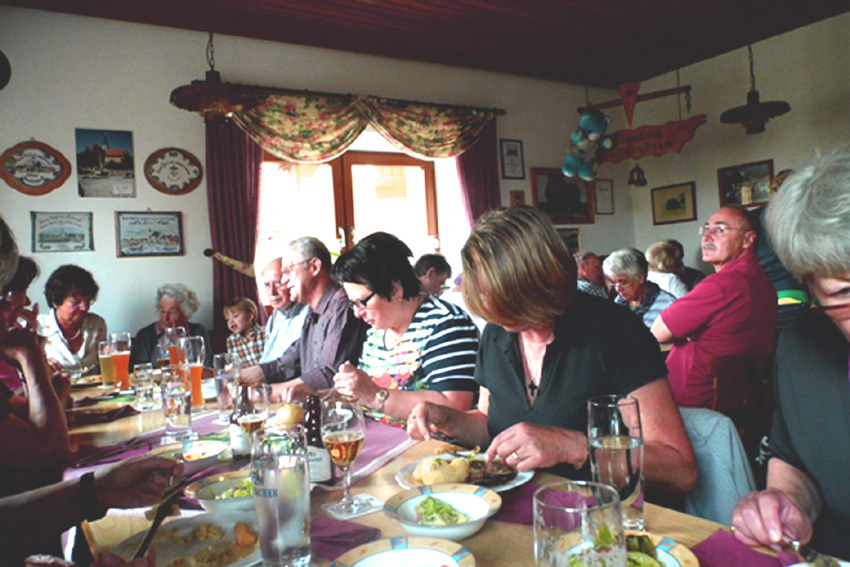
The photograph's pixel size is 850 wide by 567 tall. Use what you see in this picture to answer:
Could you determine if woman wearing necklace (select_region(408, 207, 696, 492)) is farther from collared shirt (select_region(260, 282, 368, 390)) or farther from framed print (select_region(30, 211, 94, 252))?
framed print (select_region(30, 211, 94, 252))

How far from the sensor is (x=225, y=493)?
49.6 inches

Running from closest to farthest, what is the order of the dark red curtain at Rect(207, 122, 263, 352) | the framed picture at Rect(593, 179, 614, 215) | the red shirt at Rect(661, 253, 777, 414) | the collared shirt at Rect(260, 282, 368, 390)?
the collared shirt at Rect(260, 282, 368, 390), the red shirt at Rect(661, 253, 777, 414), the dark red curtain at Rect(207, 122, 263, 352), the framed picture at Rect(593, 179, 614, 215)

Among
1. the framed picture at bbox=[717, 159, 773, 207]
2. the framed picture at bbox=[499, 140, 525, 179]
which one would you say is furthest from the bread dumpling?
the framed picture at bbox=[717, 159, 773, 207]

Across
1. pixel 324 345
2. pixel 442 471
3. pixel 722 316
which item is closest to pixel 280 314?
pixel 324 345

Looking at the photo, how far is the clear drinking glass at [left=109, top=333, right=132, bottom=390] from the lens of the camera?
303 cm

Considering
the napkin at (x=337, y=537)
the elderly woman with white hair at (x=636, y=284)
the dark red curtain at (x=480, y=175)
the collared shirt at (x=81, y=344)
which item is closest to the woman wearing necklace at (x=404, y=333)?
the napkin at (x=337, y=537)

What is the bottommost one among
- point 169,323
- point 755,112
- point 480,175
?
point 169,323

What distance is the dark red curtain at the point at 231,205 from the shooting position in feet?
16.5

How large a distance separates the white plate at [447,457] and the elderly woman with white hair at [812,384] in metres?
0.40

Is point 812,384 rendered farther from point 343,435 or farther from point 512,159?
point 512,159

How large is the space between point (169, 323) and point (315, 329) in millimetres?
2045

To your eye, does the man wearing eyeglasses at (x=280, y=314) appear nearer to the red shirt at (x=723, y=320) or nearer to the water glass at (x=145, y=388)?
the water glass at (x=145, y=388)

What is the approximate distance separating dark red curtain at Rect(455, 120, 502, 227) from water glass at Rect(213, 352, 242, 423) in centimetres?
432

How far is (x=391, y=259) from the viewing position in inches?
89.4
